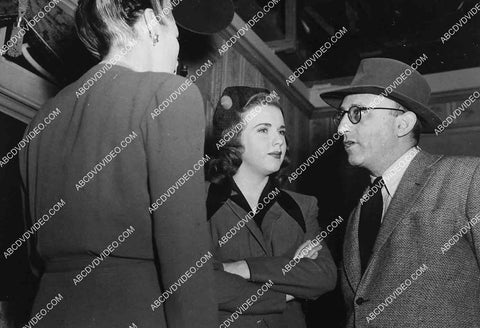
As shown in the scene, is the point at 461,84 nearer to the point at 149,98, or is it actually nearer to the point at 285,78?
the point at 285,78

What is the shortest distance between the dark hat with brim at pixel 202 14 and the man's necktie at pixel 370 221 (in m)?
1.68

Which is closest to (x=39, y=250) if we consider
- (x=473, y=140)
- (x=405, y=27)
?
(x=405, y=27)

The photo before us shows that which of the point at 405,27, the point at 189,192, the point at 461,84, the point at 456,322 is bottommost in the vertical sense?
the point at 461,84

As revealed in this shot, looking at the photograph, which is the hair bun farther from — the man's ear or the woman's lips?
the man's ear

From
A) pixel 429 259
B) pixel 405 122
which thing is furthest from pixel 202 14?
pixel 429 259

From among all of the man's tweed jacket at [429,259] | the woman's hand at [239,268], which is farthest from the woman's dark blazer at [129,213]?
the man's tweed jacket at [429,259]

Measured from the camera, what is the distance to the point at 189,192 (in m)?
1.16

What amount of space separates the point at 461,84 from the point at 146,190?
5515mm

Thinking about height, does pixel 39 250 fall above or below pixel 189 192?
above

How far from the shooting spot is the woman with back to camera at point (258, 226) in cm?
209

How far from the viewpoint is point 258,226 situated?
254 cm

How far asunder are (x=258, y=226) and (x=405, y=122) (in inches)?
45.6

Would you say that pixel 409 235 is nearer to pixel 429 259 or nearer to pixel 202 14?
pixel 429 259

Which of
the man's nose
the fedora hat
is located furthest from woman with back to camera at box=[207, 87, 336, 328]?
the fedora hat
